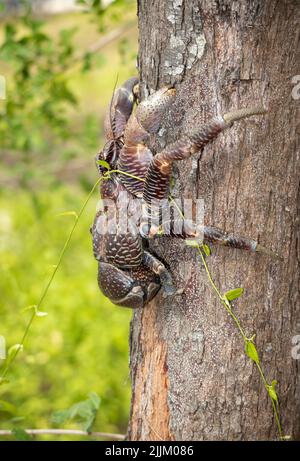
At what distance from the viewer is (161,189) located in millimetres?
1378

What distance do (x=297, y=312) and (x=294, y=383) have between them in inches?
8.2

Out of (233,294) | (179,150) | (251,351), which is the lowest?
(251,351)

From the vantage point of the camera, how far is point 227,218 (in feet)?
4.56

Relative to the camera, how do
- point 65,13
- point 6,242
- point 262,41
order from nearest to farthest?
point 262,41 < point 6,242 < point 65,13

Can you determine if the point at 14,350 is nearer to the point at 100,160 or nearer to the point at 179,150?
the point at 100,160

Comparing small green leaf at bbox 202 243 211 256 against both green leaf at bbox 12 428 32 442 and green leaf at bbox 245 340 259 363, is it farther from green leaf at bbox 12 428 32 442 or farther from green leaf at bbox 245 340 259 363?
green leaf at bbox 12 428 32 442

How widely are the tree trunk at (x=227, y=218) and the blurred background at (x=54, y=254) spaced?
1.21 ft

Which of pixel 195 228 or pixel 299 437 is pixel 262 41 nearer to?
pixel 195 228

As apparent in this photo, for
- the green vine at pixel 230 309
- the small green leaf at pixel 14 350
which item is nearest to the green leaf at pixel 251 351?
the green vine at pixel 230 309

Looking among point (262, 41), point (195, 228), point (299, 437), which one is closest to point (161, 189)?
point (195, 228)

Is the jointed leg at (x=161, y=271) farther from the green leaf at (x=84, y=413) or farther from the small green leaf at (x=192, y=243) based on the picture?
the green leaf at (x=84, y=413)

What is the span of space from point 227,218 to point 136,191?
24 cm

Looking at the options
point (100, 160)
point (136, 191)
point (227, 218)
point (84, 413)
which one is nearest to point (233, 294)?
point (227, 218)

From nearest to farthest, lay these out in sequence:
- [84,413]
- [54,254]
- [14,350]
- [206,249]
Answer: [206,249] < [14,350] < [84,413] < [54,254]
